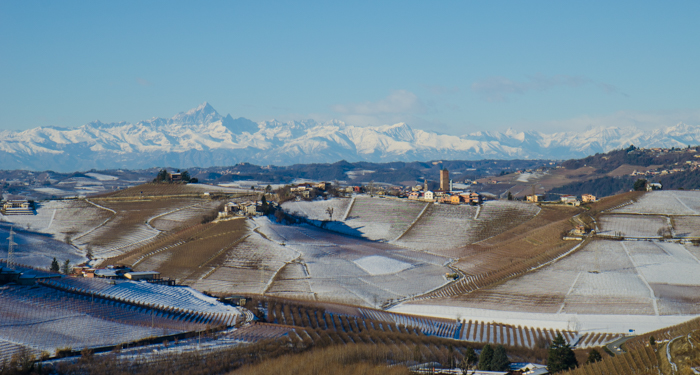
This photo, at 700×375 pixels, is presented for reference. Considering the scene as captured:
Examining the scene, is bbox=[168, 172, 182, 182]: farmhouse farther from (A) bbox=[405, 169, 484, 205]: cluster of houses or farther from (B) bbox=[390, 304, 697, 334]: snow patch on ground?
(B) bbox=[390, 304, 697, 334]: snow patch on ground

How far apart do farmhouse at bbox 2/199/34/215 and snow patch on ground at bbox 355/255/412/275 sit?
190 ft

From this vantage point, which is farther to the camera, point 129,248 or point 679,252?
point 129,248

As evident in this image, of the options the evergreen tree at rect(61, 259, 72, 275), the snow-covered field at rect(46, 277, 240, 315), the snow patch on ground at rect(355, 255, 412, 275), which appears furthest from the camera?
the snow patch on ground at rect(355, 255, 412, 275)

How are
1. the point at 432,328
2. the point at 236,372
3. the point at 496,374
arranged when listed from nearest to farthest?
the point at 236,372
the point at 496,374
the point at 432,328

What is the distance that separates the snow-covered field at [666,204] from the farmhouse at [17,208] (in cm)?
8371

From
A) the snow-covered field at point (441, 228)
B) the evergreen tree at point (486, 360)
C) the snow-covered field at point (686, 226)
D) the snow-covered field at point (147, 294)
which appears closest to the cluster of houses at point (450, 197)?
the snow-covered field at point (441, 228)

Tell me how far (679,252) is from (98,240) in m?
67.0

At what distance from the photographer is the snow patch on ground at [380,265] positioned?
225 feet

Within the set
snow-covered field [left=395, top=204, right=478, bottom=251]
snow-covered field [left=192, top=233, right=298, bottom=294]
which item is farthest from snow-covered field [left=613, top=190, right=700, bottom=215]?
snow-covered field [left=192, top=233, right=298, bottom=294]

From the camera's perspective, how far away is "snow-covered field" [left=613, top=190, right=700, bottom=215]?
86.5m

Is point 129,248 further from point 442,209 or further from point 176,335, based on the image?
point 176,335

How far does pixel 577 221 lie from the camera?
84.0 m

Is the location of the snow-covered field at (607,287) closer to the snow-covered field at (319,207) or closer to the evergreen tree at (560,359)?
the evergreen tree at (560,359)

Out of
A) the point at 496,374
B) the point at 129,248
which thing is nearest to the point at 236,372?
the point at 496,374
